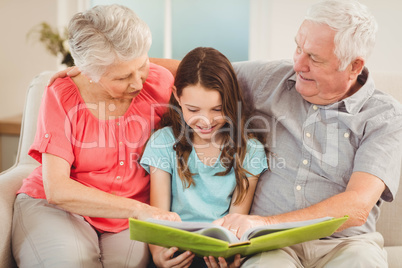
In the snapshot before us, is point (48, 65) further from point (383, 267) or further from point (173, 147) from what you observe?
point (383, 267)

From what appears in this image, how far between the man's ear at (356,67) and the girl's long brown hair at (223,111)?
1.25 feet

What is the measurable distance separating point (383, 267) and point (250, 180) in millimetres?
508

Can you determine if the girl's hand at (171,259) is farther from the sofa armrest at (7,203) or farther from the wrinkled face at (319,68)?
the wrinkled face at (319,68)

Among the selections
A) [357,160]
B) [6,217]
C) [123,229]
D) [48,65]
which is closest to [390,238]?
[357,160]

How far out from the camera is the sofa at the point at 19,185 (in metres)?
1.49

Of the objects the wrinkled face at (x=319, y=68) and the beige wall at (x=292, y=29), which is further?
the beige wall at (x=292, y=29)

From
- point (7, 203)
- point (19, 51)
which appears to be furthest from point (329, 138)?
point (19, 51)

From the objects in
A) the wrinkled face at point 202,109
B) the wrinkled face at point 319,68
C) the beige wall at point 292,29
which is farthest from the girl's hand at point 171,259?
the beige wall at point 292,29

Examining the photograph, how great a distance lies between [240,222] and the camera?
4.42 ft

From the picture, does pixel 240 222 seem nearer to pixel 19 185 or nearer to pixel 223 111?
pixel 223 111

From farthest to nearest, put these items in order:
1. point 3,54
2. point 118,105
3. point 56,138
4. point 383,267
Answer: point 3,54
point 118,105
point 56,138
point 383,267

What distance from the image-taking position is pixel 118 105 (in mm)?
1639

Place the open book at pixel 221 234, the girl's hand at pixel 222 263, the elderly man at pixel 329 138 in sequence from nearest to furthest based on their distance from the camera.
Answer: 1. the open book at pixel 221 234
2. the girl's hand at pixel 222 263
3. the elderly man at pixel 329 138

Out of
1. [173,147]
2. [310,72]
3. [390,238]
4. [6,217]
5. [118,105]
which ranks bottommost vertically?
[390,238]
